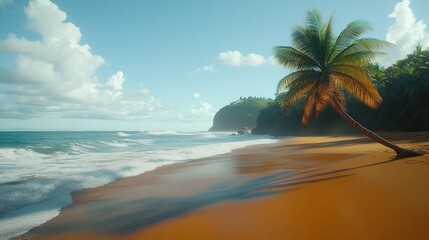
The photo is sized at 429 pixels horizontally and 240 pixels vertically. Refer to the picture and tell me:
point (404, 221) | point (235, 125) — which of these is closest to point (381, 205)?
point (404, 221)

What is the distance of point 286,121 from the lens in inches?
2334

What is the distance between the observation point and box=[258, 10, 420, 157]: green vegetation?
10914 millimetres

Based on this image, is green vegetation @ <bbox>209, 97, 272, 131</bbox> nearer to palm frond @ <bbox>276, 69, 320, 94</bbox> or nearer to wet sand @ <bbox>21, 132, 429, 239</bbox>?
palm frond @ <bbox>276, 69, 320, 94</bbox>

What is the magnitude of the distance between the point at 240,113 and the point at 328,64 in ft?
442

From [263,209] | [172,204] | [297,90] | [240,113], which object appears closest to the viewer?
[263,209]

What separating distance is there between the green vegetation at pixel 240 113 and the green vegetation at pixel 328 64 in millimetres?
118354

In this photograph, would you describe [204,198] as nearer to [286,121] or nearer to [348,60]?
[348,60]

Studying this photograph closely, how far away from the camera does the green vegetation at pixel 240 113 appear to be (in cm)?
13738

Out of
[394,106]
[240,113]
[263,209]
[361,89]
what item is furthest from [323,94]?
[240,113]

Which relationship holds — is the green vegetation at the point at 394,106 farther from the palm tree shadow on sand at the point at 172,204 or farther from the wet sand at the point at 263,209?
the wet sand at the point at 263,209

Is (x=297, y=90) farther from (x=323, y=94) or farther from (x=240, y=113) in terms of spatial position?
(x=240, y=113)

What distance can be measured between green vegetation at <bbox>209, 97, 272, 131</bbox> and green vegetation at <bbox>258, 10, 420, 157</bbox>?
118 metres

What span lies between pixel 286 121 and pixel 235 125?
8690cm

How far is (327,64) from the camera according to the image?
11.8 metres
